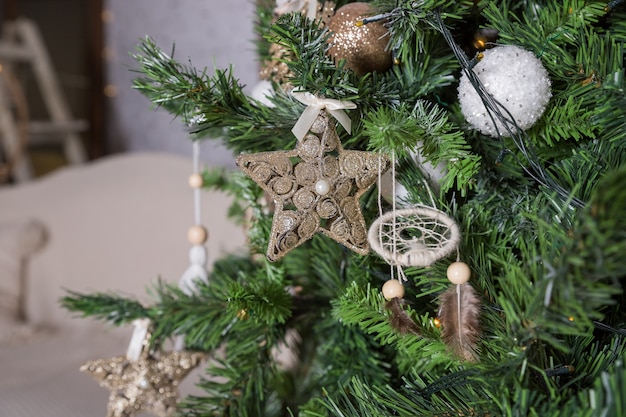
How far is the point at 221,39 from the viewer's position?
1.30m

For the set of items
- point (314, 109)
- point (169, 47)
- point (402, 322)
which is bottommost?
point (169, 47)

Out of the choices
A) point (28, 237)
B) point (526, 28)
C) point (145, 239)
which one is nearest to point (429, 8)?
point (526, 28)

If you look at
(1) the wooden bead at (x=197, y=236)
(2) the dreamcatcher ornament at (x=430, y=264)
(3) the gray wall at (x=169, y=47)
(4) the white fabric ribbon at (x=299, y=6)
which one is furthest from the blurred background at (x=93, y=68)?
(2) the dreamcatcher ornament at (x=430, y=264)

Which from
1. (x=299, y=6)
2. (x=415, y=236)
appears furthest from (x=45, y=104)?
(x=415, y=236)

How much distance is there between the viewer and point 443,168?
401 mm

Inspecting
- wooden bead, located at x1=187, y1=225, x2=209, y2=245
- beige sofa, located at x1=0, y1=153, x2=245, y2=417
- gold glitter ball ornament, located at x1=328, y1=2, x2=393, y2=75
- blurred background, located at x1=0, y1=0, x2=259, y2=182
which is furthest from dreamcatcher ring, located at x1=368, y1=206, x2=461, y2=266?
blurred background, located at x1=0, y1=0, x2=259, y2=182

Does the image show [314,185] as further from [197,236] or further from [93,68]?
[93,68]

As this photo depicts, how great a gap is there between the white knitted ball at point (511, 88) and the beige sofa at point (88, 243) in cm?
60

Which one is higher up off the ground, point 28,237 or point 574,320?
point 574,320

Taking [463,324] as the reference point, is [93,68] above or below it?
below

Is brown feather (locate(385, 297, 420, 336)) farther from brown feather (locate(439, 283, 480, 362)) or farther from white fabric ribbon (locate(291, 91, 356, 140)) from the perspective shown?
white fabric ribbon (locate(291, 91, 356, 140))

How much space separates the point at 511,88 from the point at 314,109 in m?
0.12

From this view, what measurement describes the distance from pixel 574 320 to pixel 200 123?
0.27m

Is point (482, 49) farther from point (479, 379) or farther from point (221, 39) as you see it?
point (221, 39)
